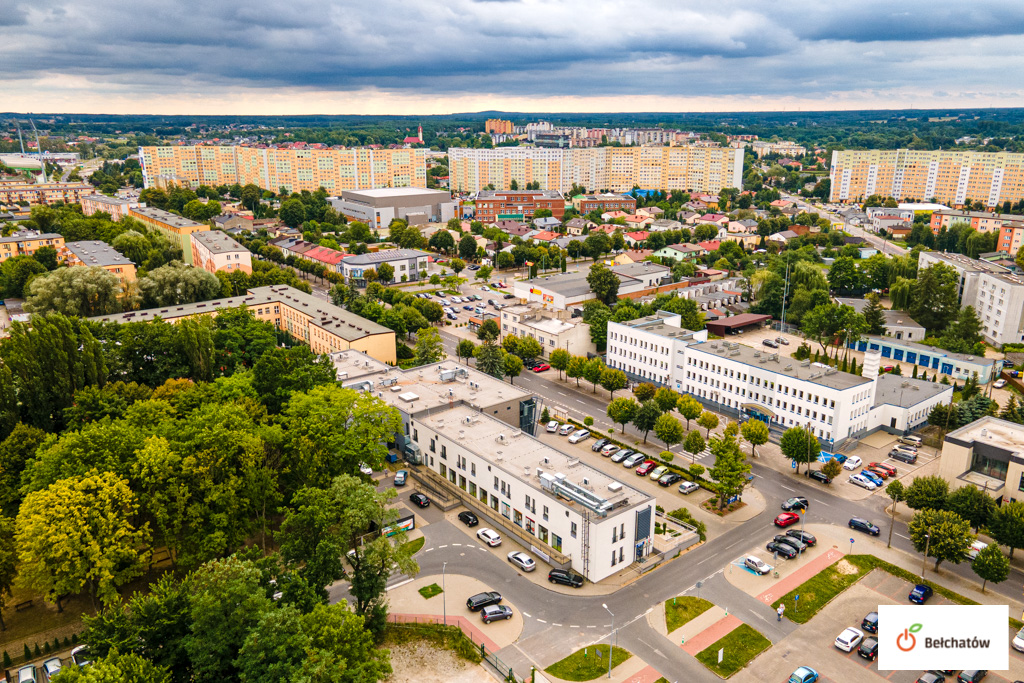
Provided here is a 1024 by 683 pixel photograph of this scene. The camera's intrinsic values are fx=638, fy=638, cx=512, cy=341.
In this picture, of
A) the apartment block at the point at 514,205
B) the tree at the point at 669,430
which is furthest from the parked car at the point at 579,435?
the apartment block at the point at 514,205

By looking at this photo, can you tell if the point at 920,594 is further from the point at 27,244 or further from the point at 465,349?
the point at 27,244

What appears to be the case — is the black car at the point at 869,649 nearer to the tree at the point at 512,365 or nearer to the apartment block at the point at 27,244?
the tree at the point at 512,365

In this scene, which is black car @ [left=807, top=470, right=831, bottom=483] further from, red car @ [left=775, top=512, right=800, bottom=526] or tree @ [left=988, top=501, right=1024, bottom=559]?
tree @ [left=988, top=501, right=1024, bottom=559]

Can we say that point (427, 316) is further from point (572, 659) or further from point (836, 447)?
point (572, 659)

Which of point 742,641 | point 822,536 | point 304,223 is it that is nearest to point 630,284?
point 822,536

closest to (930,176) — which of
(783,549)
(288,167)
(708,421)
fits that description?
(708,421)

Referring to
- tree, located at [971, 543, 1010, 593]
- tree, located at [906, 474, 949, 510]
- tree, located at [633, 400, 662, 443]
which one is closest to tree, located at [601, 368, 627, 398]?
tree, located at [633, 400, 662, 443]
